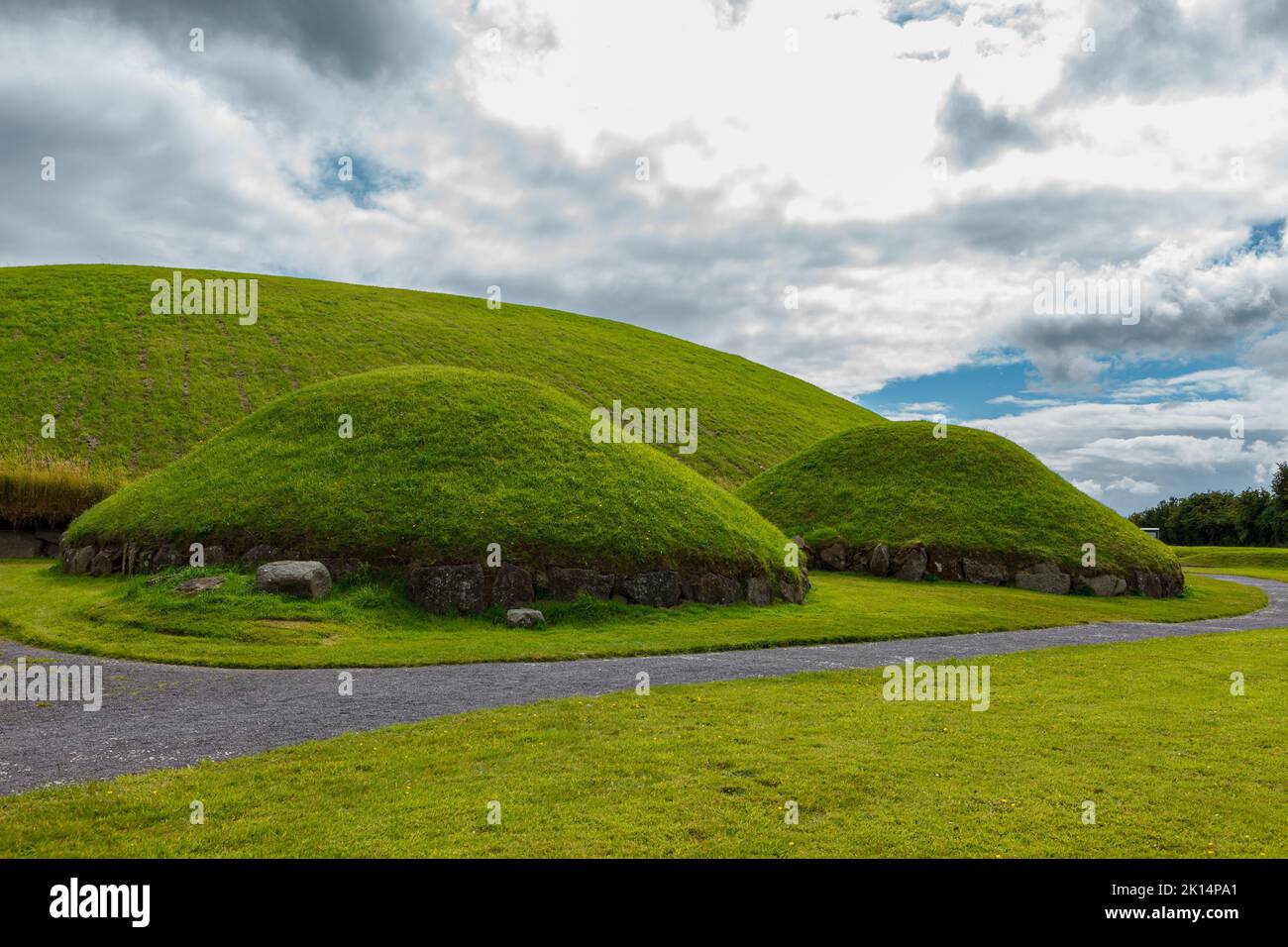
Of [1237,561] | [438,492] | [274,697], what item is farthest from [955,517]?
[1237,561]

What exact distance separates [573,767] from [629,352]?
338ft

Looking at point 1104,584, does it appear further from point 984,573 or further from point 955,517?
point 955,517

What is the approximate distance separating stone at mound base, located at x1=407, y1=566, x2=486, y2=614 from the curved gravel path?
6047mm

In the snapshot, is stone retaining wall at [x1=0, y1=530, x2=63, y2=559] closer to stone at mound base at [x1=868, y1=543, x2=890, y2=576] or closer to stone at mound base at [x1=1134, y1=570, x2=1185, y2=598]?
stone at mound base at [x1=868, y1=543, x2=890, y2=576]

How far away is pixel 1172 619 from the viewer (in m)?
32.1

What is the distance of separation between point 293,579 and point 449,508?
5399 millimetres

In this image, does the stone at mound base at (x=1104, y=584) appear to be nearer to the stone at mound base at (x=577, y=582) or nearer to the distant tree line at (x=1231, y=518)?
the stone at mound base at (x=577, y=582)

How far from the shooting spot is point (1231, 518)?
355 feet

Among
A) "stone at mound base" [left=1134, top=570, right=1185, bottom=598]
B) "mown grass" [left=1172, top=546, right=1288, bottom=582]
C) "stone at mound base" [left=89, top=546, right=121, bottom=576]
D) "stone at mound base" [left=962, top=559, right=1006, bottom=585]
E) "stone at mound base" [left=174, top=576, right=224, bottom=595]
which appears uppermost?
"stone at mound base" [left=89, top=546, right=121, bottom=576]

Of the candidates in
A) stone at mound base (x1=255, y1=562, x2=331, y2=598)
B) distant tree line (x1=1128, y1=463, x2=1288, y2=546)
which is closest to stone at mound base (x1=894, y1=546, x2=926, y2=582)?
stone at mound base (x1=255, y1=562, x2=331, y2=598)

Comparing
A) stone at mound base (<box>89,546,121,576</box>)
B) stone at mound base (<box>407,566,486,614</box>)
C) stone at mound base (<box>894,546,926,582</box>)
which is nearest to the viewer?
stone at mound base (<box>407,566,486,614</box>)

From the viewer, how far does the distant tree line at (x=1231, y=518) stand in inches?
3780

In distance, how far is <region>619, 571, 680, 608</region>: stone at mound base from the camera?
25.4m
